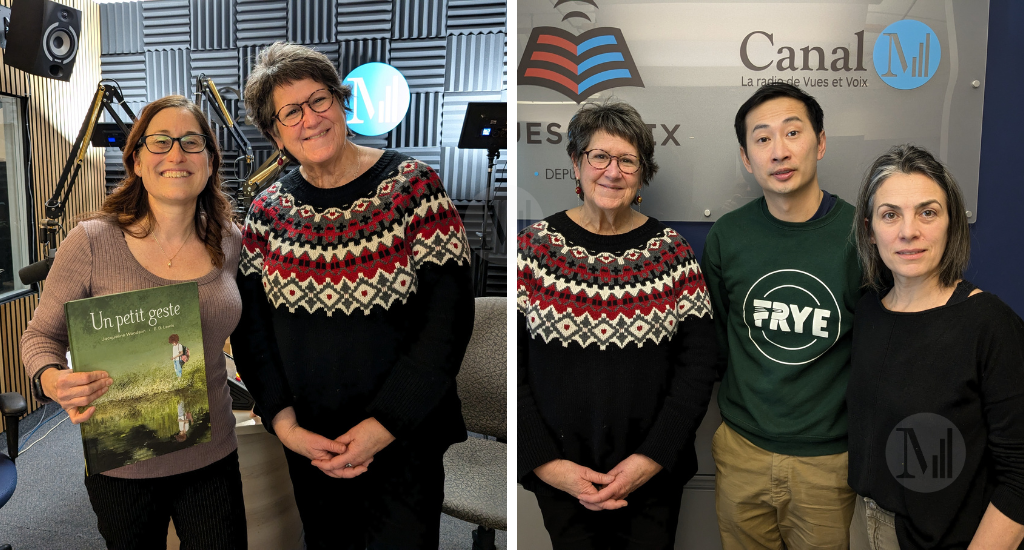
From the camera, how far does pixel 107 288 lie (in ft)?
3.43

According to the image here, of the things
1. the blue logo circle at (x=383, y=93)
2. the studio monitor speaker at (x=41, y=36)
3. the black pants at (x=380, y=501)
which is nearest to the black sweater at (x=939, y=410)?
the black pants at (x=380, y=501)

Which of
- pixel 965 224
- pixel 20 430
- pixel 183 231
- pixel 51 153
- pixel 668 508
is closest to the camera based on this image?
pixel 965 224

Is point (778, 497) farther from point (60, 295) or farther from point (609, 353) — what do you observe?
point (60, 295)

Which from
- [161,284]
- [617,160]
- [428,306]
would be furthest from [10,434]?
[617,160]

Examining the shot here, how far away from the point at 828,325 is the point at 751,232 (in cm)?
12

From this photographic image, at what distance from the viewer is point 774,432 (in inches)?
24.5

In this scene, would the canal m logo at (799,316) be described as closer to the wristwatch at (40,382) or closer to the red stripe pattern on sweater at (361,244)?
the red stripe pattern on sweater at (361,244)

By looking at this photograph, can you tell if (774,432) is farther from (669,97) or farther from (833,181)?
(669,97)

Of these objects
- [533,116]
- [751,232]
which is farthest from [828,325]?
[533,116]

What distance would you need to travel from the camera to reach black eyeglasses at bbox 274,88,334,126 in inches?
39.6

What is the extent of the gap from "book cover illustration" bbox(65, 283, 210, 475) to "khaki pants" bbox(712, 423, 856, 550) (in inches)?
33.5

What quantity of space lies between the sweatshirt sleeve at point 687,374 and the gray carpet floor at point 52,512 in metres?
1.17

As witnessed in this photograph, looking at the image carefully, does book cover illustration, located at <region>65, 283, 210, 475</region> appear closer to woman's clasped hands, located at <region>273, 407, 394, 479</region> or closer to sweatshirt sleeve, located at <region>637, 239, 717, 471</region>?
woman's clasped hands, located at <region>273, 407, 394, 479</region>

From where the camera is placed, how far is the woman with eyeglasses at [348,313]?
1.04 meters
